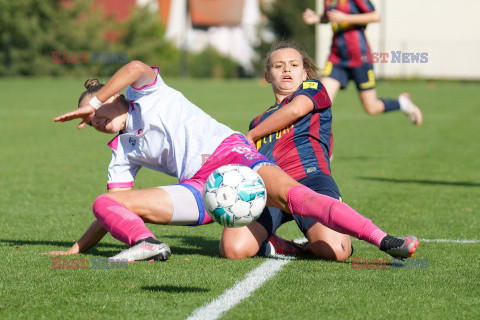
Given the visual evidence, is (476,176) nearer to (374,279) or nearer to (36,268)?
(374,279)

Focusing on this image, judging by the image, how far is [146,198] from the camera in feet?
15.1

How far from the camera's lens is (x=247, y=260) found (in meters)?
4.81

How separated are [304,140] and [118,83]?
4.87ft

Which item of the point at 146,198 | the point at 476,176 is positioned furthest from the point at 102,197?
the point at 476,176

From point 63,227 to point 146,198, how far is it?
158 cm

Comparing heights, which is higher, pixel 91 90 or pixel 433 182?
pixel 91 90

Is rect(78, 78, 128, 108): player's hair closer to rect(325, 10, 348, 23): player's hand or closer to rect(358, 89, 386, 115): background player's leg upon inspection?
rect(325, 10, 348, 23): player's hand

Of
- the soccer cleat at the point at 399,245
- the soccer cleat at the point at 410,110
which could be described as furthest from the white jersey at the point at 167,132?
the soccer cleat at the point at 410,110

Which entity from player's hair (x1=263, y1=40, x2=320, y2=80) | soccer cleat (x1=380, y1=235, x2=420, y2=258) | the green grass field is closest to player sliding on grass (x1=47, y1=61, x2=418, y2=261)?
soccer cleat (x1=380, y1=235, x2=420, y2=258)

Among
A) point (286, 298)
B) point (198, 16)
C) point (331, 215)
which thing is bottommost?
point (198, 16)

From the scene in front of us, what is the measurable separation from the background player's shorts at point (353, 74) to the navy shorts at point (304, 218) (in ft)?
16.5

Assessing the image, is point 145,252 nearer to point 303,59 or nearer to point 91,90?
point 91,90

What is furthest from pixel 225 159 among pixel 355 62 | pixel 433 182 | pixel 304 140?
pixel 355 62

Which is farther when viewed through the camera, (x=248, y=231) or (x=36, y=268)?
(x=248, y=231)
